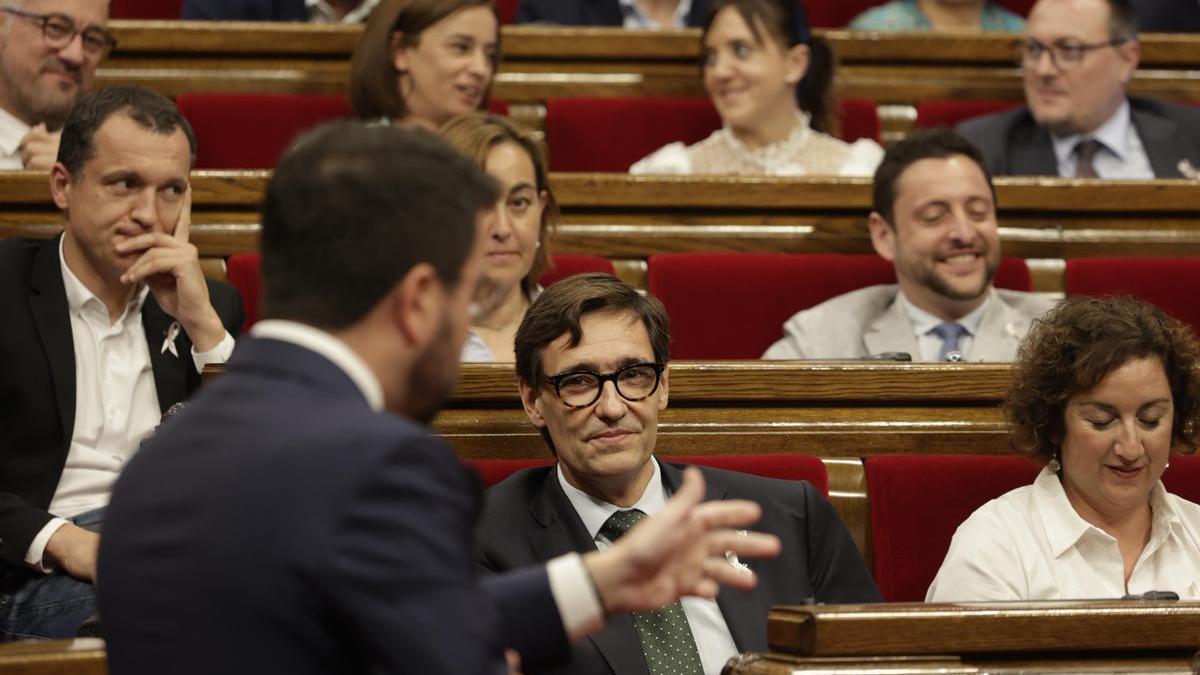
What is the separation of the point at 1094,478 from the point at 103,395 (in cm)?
68

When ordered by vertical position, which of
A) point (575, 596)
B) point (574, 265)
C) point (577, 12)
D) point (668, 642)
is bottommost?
point (668, 642)

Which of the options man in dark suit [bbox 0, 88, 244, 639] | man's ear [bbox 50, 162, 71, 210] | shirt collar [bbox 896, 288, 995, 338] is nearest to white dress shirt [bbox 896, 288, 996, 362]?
shirt collar [bbox 896, 288, 995, 338]

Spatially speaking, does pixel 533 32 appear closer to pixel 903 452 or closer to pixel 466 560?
pixel 903 452

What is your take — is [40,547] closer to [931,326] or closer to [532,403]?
[532,403]

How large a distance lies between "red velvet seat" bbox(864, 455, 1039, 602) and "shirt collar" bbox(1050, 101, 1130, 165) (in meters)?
0.74

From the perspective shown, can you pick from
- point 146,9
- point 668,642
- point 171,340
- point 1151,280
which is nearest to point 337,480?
point 668,642

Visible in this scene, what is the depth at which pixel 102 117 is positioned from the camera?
1173 mm

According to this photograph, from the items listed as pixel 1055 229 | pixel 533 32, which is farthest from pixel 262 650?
pixel 533 32

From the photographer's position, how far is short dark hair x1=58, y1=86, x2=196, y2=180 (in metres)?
1.17

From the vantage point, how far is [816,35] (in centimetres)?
187

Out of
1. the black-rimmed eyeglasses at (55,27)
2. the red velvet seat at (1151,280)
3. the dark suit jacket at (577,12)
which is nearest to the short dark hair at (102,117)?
the black-rimmed eyeglasses at (55,27)

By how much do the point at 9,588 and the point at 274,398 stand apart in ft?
2.12

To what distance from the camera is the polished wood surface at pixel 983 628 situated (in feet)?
2.37

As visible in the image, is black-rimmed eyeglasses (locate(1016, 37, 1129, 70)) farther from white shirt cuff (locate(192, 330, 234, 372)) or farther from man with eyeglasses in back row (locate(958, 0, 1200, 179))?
white shirt cuff (locate(192, 330, 234, 372))
